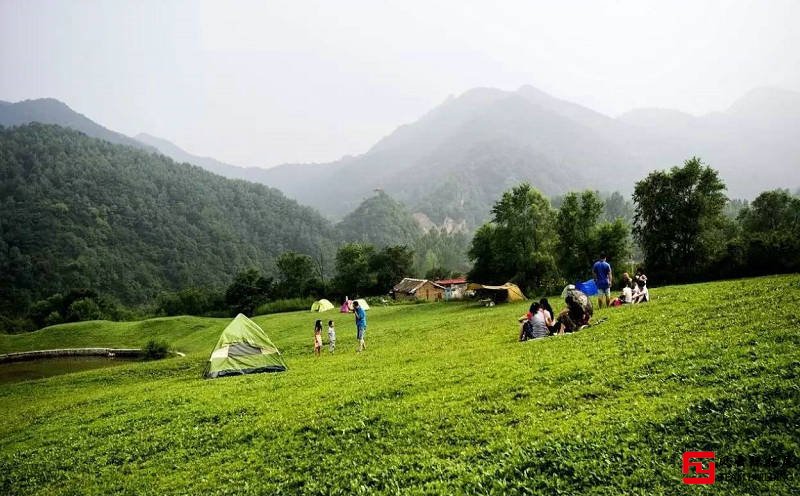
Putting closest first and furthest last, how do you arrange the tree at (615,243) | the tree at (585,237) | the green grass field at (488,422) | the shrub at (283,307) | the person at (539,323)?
the green grass field at (488,422), the person at (539,323), the tree at (615,243), the tree at (585,237), the shrub at (283,307)

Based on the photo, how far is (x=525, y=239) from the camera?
215ft

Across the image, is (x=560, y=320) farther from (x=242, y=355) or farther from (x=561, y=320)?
(x=242, y=355)

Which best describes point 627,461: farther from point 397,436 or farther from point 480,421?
point 397,436

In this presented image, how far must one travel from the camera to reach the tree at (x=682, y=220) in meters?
51.5

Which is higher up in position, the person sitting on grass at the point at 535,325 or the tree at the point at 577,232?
the tree at the point at 577,232

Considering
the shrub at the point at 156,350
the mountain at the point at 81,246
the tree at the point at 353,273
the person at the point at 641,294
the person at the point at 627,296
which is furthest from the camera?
the mountain at the point at 81,246

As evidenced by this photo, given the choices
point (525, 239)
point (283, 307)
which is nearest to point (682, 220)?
point (525, 239)

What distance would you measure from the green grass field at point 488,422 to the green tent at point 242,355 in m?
2.43

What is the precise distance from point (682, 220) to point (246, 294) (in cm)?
9026

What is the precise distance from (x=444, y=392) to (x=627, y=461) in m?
6.02

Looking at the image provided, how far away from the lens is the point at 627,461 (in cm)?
820

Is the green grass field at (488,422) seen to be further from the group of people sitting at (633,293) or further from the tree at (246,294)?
the tree at (246,294)

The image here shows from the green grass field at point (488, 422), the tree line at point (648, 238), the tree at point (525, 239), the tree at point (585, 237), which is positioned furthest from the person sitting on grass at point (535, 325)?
the tree at point (525, 239)

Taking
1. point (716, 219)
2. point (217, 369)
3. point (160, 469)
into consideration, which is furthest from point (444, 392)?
point (716, 219)
